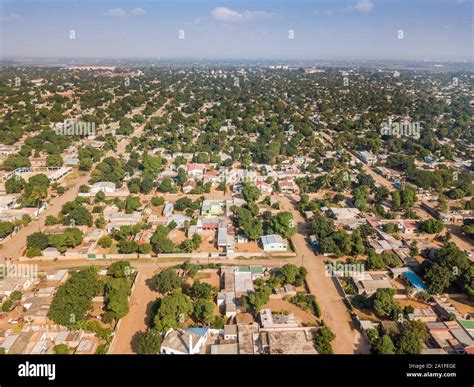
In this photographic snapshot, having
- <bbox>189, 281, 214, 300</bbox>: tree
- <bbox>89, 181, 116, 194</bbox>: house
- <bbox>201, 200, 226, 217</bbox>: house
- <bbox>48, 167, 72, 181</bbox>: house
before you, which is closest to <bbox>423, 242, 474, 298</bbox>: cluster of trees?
<bbox>189, 281, 214, 300</bbox>: tree

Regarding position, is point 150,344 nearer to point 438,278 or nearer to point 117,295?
point 117,295

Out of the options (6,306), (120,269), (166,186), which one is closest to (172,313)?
(120,269)

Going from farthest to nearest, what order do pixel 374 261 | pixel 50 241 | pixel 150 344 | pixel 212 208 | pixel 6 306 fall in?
pixel 212 208 → pixel 50 241 → pixel 374 261 → pixel 6 306 → pixel 150 344

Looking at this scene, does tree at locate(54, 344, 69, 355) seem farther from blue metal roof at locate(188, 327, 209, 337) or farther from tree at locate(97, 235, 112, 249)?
tree at locate(97, 235, 112, 249)

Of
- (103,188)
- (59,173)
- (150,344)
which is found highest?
(59,173)
